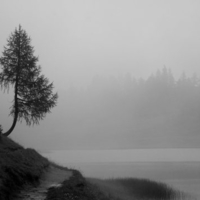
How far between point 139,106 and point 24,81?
13788 centimetres

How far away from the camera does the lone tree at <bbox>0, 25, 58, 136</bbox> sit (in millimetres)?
28219

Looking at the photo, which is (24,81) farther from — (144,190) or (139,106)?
(139,106)

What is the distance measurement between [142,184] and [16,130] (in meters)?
159

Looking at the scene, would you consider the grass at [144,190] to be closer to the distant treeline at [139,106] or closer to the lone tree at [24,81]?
the lone tree at [24,81]

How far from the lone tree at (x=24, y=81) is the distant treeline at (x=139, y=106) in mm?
113082

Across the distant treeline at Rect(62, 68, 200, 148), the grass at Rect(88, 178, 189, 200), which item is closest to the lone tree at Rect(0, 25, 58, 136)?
the grass at Rect(88, 178, 189, 200)

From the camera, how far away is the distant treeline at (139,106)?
14688 cm

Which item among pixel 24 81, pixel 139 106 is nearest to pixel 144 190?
pixel 24 81

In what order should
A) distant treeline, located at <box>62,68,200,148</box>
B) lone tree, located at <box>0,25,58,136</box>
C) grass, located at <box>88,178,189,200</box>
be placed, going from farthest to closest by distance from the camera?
distant treeline, located at <box>62,68,200,148</box> < lone tree, located at <box>0,25,58,136</box> < grass, located at <box>88,178,189,200</box>

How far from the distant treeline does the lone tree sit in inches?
4452

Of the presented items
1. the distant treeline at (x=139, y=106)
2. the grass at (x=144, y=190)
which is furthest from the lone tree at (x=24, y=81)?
the distant treeline at (x=139, y=106)

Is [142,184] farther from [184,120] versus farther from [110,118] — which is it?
[110,118]

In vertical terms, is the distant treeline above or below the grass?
above

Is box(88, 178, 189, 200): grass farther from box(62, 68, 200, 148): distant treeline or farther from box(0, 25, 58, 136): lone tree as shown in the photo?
box(62, 68, 200, 148): distant treeline
